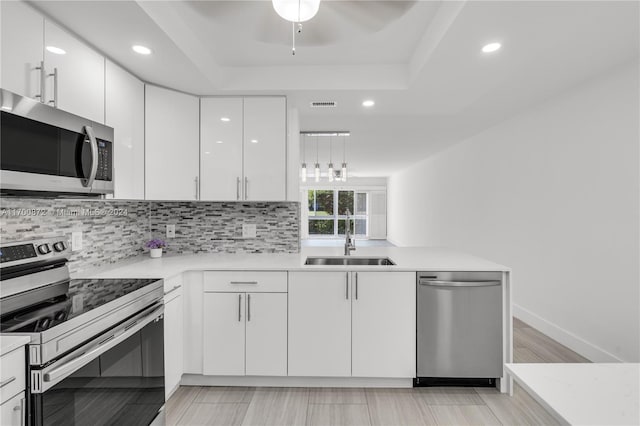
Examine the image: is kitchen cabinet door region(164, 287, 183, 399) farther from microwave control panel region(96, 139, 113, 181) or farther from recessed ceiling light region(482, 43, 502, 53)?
recessed ceiling light region(482, 43, 502, 53)

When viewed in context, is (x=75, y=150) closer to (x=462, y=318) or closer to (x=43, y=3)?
(x=43, y=3)

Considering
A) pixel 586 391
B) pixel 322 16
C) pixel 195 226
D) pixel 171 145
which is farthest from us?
pixel 195 226

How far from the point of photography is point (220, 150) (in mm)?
2732

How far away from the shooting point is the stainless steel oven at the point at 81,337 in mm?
1199

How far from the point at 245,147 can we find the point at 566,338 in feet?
11.1

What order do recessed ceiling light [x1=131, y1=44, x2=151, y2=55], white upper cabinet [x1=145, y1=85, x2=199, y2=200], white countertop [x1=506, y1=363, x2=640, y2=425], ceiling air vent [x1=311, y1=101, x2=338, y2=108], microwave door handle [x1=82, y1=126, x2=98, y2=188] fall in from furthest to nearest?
ceiling air vent [x1=311, y1=101, x2=338, y2=108] < white upper cabinet [x1=145, y1=85, x2=199, y2=200] < recessed ceiling light [x1=131, y1=44, x2=151, y2=55] < microwave door handle [x1=82, y1=126, x2=98, y2=188] < white countertop [x1=506, y1=363, x2=640, y2=425]

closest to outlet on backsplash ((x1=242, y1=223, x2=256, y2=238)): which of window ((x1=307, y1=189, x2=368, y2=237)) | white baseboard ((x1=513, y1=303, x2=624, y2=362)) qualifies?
white baseboard ((x1=513, y1=303, x2=624, y2=362))

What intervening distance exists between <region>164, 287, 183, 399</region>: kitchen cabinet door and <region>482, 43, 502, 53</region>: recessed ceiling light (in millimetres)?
2492

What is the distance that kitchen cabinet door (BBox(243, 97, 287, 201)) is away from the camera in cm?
275

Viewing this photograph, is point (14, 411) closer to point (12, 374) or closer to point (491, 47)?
point (12, 374)

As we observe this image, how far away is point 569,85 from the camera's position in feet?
9.62

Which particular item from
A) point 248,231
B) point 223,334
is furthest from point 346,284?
point 248,231

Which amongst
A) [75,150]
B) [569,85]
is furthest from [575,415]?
[569,85]

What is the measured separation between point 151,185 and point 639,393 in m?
2.69
